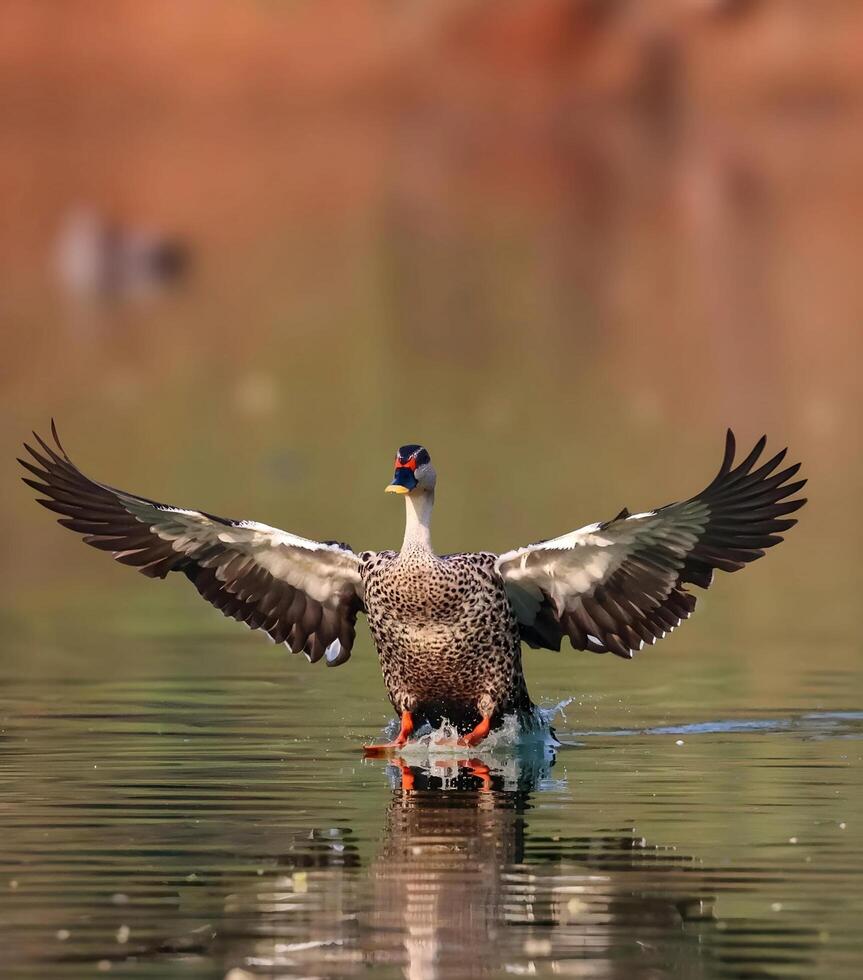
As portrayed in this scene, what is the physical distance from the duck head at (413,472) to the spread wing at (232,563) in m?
0.68

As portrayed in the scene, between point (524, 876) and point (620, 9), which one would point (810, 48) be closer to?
point (620, 9)

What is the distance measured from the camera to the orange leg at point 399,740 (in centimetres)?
1343

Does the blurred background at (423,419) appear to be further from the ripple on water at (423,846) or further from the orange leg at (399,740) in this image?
the orange leg at (399,740)

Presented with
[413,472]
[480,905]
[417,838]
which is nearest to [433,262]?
[413,472]

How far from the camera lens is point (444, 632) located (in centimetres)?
1384

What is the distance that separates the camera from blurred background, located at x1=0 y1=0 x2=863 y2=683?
26.5 meters

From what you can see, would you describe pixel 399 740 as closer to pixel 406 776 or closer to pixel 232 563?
pixel 406 776

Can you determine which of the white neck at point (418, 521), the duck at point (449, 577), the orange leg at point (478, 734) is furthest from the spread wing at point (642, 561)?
the orange leg at point (478, 734)

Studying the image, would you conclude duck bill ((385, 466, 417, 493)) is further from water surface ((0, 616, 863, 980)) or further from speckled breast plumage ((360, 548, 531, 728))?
water surface ((0, 616, 863, 980))

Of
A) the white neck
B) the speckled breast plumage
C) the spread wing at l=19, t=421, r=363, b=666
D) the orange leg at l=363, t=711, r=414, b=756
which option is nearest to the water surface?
the orange leg at l=363, t=711, r=414, b=756

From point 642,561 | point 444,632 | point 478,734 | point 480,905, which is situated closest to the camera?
point 480,905

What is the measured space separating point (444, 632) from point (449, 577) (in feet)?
0.92

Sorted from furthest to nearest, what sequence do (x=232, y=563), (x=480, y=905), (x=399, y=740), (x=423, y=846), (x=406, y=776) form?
(x=232, y=563) < (x=399, y=740) < (x=406, y=776) < (x=423, y=846) < (x=480, y=905)

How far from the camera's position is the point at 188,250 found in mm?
53250
